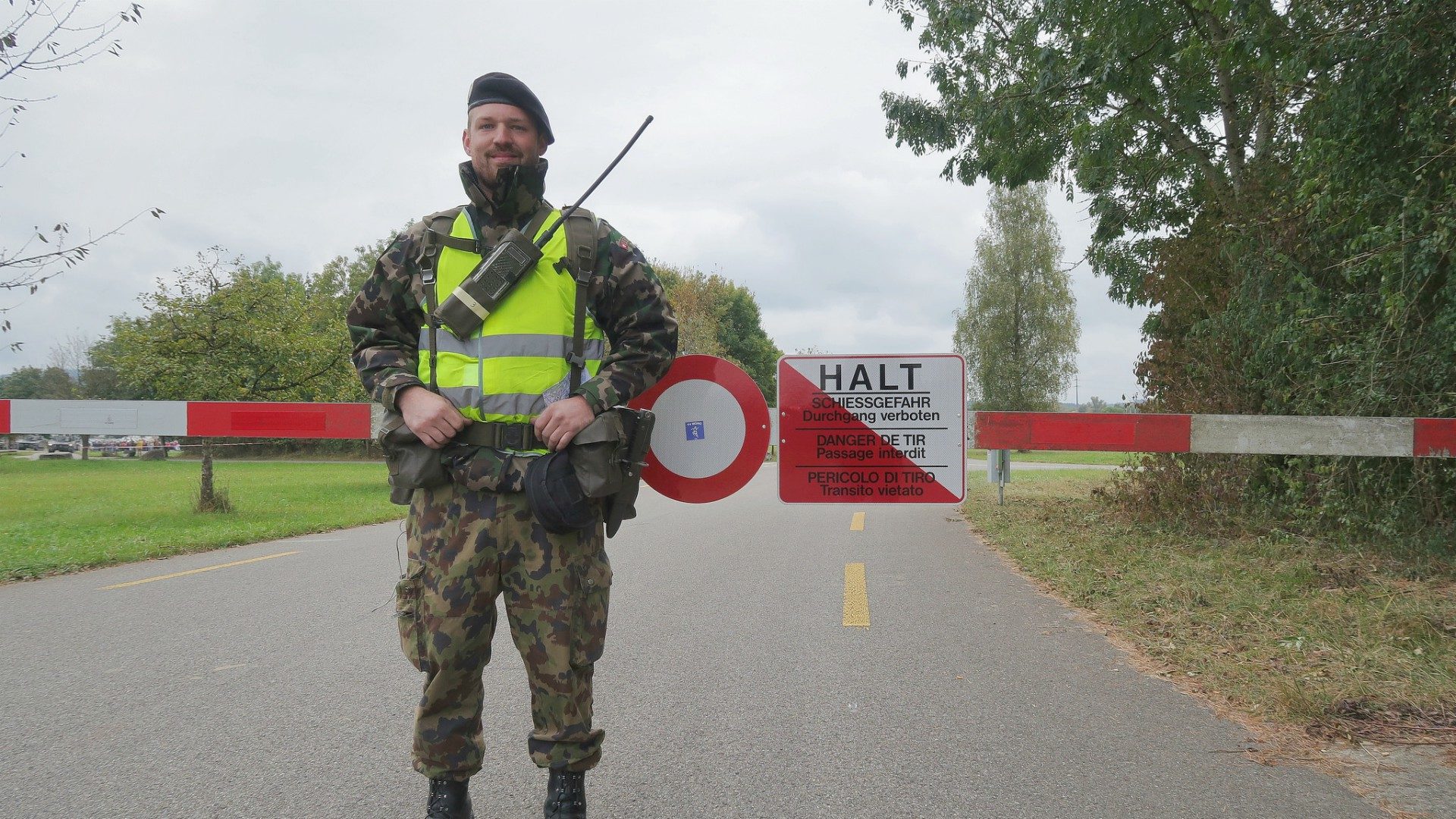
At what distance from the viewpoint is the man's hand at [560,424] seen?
90.5 inches

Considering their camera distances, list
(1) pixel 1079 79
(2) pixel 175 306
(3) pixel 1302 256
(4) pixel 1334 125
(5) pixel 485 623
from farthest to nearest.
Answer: (2) pixel 175 306
(1) pixel 1079 79
(3) pixel 1302 256
(4) pixel 1334 125
(5) pixel 485 623

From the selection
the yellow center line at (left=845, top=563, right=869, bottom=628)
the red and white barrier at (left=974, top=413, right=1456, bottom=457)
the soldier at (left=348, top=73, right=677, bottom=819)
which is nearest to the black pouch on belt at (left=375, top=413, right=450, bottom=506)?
the soldier at (left=348, top=73, right=677, bottom=819)

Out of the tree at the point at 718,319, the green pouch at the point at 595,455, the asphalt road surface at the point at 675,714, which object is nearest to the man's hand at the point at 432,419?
the green pouch at the point at 595,455

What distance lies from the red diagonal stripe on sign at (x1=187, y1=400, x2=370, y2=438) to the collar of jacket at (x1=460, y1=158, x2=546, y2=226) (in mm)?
2040

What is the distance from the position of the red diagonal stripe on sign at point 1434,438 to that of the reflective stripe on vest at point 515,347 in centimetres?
373

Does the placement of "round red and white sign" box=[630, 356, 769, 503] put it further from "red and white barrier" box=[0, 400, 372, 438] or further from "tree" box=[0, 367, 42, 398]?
"tree" box=[0, 367, 42, 398]

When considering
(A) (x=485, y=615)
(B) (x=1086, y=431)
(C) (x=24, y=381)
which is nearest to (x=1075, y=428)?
(B) (x=1086, y=431)

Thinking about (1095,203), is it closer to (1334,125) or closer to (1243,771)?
(1334,125)

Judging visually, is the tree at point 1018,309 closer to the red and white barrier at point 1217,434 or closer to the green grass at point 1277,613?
the green grass at point 1277,613

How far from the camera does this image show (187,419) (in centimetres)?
453

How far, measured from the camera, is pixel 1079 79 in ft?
→ 29.6

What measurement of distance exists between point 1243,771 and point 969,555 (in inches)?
228

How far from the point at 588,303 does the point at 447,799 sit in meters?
1.36

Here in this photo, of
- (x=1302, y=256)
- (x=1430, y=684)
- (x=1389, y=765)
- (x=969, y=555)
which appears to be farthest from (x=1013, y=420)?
(x=1302, y=256)
